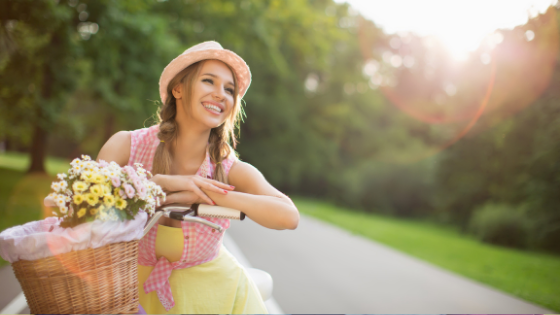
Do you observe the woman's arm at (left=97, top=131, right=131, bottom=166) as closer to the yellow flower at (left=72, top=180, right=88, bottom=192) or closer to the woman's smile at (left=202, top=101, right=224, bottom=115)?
the woman's smile at (left=202, top=101, right=224, bottom=115)

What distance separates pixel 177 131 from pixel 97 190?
1144mm

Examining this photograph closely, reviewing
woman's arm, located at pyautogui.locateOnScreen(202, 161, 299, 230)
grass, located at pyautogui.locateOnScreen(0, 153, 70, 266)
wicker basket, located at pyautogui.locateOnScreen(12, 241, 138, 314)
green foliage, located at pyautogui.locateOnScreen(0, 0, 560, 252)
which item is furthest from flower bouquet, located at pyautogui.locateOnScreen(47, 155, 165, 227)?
grass, located at pyautogui.locateOnScreen(0, 153, 70, 266)

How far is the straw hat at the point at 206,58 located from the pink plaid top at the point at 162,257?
1.52 feet

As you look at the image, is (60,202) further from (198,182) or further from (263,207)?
(263,207)

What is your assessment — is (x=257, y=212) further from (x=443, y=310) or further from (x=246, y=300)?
(x=443, y=310)

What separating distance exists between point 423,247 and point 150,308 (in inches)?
465

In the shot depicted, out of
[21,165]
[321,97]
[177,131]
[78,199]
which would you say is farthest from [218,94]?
[321,97]

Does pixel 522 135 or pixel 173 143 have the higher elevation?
pixel 522 135

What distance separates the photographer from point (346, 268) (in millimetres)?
8023

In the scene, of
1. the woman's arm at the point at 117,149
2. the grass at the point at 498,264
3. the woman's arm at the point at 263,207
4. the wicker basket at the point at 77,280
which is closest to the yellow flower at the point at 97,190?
the wicker basket at the point at 77,280

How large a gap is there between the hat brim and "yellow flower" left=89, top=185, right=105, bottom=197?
121 cm

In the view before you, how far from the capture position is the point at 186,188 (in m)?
2.11

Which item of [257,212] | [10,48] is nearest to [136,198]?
[257,212]

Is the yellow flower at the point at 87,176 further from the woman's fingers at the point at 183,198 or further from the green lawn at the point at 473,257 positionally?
the green lawn at the point at 473,257
